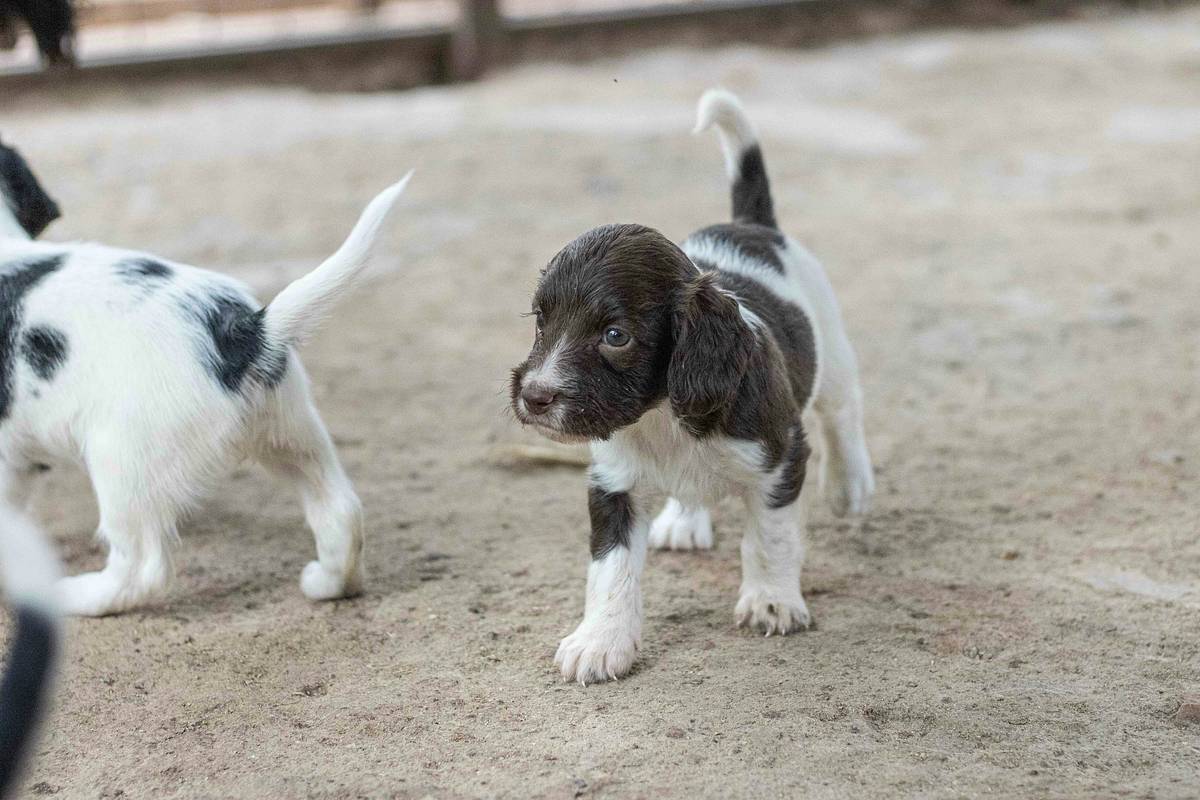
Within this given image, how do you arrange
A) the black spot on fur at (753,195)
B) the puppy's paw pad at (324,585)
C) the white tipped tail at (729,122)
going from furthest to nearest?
the black spot on fur at (753,195)
the white tipped tail at (729,122)
the puppy's paw pad at (324,585)

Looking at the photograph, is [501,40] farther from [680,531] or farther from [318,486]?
[318,486]

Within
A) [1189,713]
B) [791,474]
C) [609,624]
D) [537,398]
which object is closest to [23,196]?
[537,398]

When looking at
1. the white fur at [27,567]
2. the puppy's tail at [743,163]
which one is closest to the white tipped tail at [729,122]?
the puppy's tail at [743,163]

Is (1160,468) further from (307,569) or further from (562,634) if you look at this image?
(307,569)

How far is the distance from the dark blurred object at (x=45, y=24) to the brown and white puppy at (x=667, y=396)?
3.60m

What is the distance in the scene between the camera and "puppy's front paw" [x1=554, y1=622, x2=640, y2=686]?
11.9ft

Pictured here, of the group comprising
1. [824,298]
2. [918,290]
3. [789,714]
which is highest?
[824,298]

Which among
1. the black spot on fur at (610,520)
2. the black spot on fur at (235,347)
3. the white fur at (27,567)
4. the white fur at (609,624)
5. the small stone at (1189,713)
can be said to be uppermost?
the white fur at (27,567)

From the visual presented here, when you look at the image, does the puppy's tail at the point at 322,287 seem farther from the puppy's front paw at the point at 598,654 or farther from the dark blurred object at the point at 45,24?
the dark blurred object at the point at 45,24

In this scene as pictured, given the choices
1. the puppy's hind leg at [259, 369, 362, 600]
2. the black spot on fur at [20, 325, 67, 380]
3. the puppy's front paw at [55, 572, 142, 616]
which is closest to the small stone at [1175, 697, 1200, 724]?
the puppy's hind leg at [259, 369, 362, 600]

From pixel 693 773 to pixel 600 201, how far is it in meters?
6.52

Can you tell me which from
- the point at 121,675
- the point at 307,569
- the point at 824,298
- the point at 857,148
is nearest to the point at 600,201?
the point at 857,148

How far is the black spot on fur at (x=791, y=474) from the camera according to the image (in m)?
3.82

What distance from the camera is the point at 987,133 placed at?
10.9 m
